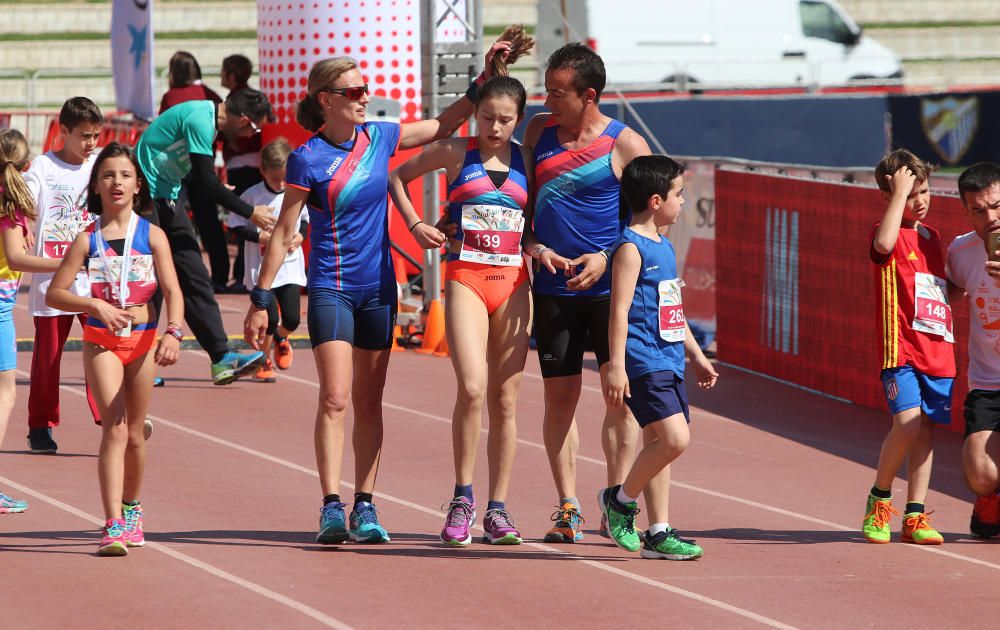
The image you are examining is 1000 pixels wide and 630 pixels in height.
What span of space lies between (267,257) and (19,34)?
3148 centimetres

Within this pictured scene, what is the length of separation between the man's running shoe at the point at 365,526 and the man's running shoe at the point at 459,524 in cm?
28

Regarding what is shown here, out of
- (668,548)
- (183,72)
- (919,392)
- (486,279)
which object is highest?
(183,72)

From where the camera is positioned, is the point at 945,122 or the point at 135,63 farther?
the point at 945,122

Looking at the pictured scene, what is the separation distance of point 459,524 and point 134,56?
47.2 ft

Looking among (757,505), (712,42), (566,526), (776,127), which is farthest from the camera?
(712,42)

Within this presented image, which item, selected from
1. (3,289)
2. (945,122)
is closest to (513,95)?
(3,289)

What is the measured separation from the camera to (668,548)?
719 centimetres

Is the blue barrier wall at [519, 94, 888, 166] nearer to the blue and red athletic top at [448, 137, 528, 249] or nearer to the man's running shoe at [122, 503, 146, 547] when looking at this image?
the blue and red athletic top at [448, 137, 528, 249]

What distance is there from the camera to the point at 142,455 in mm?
7191

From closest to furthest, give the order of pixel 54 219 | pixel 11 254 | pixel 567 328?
pixel 567 328 < pixel 11 254 < pixel 54 219

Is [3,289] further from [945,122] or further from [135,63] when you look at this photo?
[945,122]

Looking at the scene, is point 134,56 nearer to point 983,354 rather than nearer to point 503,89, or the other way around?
point 503,89

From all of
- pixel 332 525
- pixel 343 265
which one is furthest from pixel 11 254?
pixel 332 525

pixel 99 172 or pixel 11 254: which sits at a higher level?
pixel 99 172
